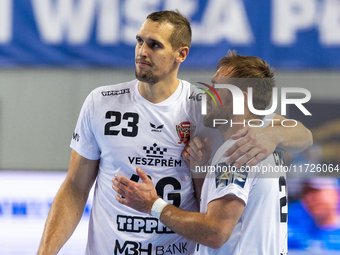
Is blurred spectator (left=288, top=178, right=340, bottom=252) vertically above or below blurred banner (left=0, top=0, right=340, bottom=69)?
below

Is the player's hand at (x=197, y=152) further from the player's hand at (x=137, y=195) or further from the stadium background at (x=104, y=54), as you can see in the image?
the stadium background at (x=104, y=54)

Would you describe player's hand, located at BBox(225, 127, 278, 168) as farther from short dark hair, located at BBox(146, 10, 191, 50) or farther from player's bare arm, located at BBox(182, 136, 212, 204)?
short dark hair, located at BBox(146, 10, 191, 50)

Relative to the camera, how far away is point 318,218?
4.61m

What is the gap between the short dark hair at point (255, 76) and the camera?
6.22 feet

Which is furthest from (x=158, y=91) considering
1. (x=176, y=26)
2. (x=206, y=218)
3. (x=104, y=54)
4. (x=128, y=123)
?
(x=104, y=54)

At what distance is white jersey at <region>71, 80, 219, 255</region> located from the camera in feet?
7.21

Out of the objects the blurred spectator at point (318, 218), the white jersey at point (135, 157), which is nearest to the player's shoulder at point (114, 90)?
the white jersey at point (135, 157)

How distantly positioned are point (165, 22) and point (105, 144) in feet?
2.77

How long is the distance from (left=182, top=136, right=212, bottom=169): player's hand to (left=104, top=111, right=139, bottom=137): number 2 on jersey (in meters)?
0.35

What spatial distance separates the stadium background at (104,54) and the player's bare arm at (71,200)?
277 centimetres

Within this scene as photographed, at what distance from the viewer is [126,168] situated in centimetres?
222

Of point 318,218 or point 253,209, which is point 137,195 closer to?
point 253,209

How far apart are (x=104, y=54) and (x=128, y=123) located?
370 centimetres

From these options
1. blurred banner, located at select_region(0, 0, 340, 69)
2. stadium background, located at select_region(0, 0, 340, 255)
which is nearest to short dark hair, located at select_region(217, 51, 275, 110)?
stadium background, located at select_region(0, 0, 340, 255)
